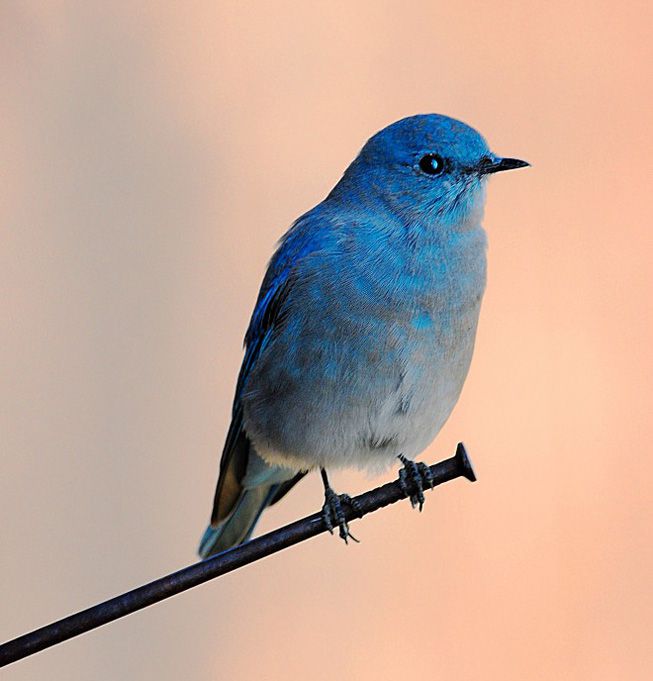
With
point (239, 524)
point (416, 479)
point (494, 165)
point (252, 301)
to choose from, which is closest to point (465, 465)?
point (416, 479)

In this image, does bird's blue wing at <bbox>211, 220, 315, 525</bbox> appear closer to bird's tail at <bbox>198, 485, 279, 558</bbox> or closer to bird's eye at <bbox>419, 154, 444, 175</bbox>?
bird's tail at <bbox>198, 485, 279, 558</bbox>

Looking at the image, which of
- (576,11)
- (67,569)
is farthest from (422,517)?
(576,11)

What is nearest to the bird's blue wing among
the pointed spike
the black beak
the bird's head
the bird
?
the bird

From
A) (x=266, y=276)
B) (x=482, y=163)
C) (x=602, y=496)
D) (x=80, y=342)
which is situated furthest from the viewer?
(x=80, y=342)

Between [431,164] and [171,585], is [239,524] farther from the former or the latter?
[171,585]

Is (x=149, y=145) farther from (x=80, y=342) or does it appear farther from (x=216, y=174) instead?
(x=80, y=342)

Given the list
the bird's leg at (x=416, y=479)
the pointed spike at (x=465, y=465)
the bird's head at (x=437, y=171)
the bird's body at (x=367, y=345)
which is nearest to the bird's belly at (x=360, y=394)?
the bird's body at (x=367, y=345)
